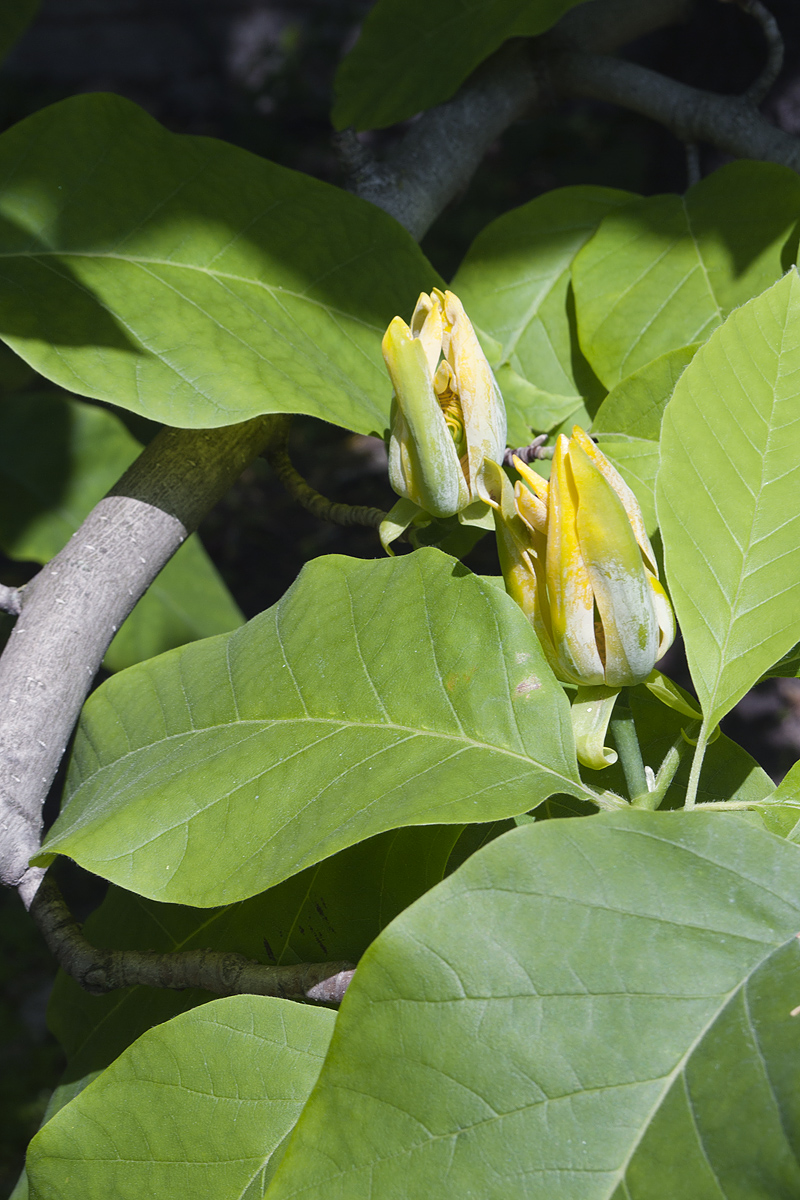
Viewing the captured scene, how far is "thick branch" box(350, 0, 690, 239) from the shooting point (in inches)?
44.4

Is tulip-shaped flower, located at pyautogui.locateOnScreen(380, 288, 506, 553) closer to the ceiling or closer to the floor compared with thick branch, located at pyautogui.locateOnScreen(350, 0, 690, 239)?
closer to the floor

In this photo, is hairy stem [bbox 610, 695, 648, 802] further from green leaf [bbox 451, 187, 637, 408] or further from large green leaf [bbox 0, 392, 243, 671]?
large green leaf [bbox 0, 392, 243, 671]

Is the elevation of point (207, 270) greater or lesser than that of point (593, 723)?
greater

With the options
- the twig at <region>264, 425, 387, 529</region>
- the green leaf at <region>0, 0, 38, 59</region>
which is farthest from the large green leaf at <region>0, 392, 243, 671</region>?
the twig at <region>264, 425, 387, 529</region>

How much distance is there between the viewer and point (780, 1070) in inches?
17.0

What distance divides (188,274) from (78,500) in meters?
1.02

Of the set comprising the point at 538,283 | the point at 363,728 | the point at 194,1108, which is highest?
the point at 538,283

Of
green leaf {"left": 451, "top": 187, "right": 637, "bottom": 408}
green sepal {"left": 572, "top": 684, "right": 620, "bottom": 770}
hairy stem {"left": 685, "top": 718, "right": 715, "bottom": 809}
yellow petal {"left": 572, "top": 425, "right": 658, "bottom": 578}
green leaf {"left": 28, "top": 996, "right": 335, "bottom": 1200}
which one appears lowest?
green leaf {"left": 28, "top": 996, "right": 335, "bottom": 1200}

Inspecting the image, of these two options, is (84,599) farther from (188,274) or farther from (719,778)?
(719,778)

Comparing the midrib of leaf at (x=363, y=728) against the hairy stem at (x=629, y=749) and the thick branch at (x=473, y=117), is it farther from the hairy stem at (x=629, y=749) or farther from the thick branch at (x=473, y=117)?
the thick branch at (x=473, y=117)

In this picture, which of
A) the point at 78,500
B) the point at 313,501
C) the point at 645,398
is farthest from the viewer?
the point at 78,500

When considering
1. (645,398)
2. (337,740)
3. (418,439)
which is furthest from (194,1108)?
(645,398)

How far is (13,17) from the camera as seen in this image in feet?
4.27

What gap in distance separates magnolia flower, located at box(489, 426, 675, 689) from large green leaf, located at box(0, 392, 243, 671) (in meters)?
1.16
